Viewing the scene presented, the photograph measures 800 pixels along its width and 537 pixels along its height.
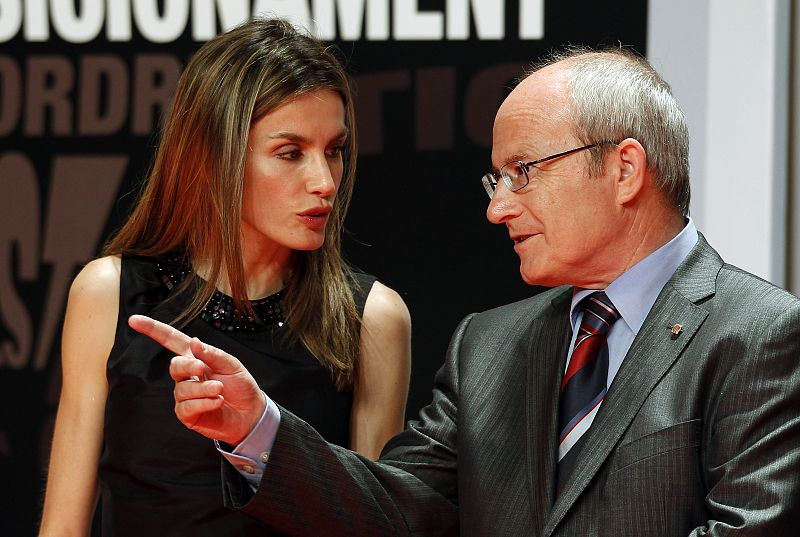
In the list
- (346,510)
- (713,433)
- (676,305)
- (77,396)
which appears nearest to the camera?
(713,433)

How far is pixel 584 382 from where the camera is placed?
2256 mm

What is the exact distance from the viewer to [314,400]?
265 centimetres

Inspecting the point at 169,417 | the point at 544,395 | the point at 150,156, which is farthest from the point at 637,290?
the point at 150,156

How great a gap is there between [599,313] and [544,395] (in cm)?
19

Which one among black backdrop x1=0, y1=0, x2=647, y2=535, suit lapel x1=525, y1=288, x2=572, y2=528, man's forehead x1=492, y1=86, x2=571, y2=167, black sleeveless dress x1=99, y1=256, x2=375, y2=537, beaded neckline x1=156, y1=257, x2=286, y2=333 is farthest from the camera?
black backdrop x1=0, y1=0, x2=647, y2=535

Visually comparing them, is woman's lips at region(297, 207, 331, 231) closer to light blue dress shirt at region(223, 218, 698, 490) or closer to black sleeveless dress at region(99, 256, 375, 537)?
black sleeveless dress at region(99, 256, 375, 537)

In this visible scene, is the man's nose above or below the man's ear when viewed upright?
below

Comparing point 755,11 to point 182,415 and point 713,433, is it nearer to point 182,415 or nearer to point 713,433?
point 713,433

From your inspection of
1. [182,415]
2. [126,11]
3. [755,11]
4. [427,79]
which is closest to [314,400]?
[182,415]

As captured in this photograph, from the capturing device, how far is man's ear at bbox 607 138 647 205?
2260 mm

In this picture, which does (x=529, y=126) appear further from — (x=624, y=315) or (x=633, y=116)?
(x=624, y=315)

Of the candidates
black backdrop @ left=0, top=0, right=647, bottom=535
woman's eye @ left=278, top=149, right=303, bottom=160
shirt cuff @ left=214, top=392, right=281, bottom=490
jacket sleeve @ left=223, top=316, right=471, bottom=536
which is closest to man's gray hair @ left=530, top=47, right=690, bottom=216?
jacket sleeve @ left=223, top=316, right=471, bottom=536

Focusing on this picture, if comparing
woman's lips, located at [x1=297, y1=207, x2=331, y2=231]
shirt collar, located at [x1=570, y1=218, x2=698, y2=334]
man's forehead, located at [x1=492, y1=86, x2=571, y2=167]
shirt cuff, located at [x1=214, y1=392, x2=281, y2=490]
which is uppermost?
man's forehead, located at [x1=492, y1=86, x2=571, y2=167]

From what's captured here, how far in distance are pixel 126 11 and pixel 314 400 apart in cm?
158
